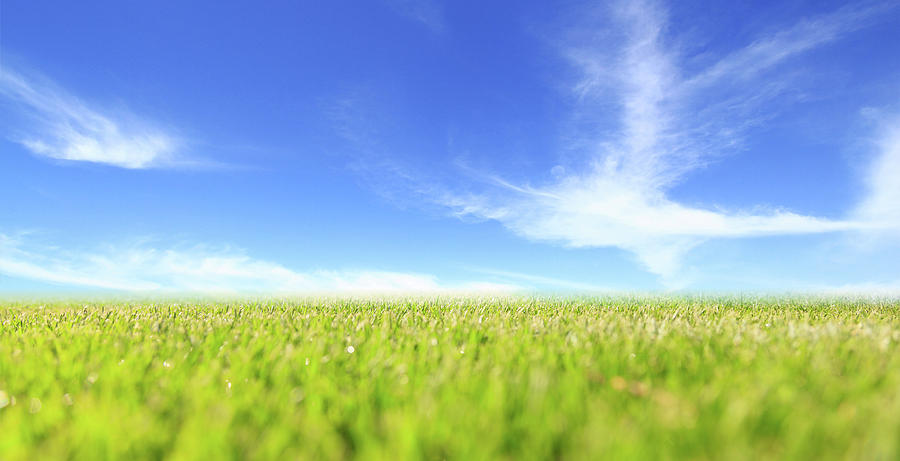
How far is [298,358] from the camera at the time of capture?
13.4ft

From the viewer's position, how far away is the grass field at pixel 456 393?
2084mm

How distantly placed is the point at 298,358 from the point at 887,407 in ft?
11.1

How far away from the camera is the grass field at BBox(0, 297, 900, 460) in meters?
2.08

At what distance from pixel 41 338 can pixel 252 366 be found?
2.82 meters

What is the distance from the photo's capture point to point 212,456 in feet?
6.75

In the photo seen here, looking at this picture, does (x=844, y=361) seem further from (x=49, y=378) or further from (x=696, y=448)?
(x=49, y=378)

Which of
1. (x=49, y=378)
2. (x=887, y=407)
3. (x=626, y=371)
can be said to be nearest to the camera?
(x=887, y=407)

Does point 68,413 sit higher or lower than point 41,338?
lower

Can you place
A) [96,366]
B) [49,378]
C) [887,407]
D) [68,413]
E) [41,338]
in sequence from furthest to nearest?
[41,338], [96,366], [49,378], [68,413], [887,407]

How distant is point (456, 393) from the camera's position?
2863 mm

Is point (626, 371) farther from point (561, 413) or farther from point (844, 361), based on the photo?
point (844, 361)

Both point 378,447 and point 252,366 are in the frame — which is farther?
point 252,366

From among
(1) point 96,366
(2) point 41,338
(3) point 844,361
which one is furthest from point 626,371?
(2) point 41,338

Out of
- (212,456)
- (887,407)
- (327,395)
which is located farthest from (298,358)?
(887,407)
